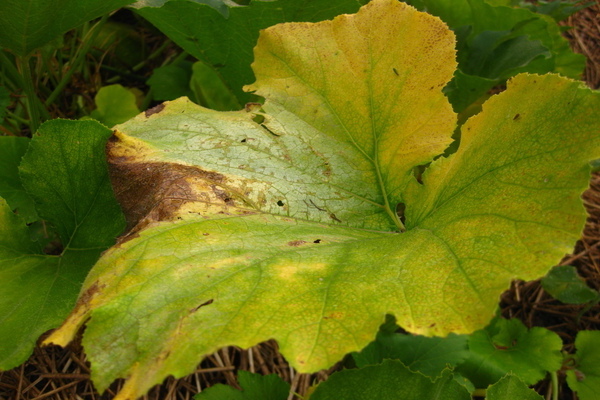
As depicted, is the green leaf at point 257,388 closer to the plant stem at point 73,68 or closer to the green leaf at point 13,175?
the green leaf at point 13,175

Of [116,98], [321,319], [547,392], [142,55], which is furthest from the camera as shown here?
[142,55]

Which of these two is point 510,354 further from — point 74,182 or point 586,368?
point 74,182

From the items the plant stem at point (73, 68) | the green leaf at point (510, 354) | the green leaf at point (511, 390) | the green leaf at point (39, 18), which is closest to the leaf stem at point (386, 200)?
the green leaf at point (511, 390)

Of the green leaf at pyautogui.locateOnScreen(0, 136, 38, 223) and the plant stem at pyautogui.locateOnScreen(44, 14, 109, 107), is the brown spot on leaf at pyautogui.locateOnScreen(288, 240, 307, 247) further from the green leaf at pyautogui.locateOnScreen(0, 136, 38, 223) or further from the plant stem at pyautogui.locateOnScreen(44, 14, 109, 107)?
the plant stem at pyautogui.locateOnScreen(44, 14, 109, 107)

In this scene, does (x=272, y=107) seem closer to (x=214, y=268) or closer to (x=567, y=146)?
(x=214, y=268)

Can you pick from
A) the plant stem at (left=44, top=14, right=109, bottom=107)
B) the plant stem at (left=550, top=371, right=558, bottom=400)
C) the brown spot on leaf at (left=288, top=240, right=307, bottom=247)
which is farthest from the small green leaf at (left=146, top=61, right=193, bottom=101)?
the plant stem at (left=550, top=371, right=558, bottom=400)

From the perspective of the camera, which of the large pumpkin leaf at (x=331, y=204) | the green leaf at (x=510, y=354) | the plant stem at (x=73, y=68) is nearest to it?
the large pumpkin leaf at (x=331, y=204)

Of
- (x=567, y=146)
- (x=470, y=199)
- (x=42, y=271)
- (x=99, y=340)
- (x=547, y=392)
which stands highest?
(x=567, y=146)

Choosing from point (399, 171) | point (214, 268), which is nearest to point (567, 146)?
point (399, 171)
